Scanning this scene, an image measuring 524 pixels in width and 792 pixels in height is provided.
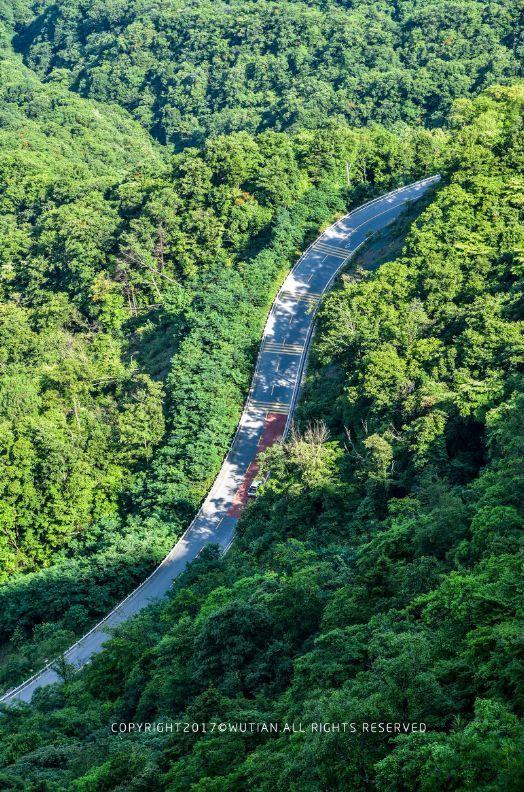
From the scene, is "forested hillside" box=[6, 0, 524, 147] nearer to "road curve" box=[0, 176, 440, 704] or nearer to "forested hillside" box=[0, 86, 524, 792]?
"road curve" box=[0, 176, 440, 704]

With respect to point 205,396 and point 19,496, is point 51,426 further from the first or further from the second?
point 205,396

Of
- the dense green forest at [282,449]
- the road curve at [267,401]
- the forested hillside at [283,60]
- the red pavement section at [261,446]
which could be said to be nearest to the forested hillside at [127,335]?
the dense green forest at [282,449]

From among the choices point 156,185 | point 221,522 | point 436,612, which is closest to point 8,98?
point 156,185

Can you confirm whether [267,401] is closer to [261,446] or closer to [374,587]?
[261,446]

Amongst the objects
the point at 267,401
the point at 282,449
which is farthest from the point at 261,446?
the point at 282,449

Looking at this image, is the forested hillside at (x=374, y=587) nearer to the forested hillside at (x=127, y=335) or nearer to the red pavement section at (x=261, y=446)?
the red pavement section at (x=261, y=446)

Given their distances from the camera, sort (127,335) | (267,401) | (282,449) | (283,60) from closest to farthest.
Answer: (282,449)
(267,401)
(127,335)
(283,60)

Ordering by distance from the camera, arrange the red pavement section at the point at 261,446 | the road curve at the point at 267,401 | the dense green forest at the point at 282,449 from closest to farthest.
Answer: the dense green forest at the point at 282,449 → the road curve at the point at 267,401 → the red pavement section at the point at 261,446
